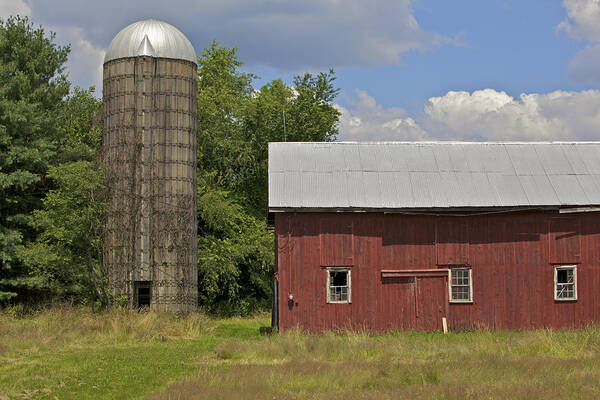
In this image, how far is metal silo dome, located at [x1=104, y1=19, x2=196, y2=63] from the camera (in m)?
26.2

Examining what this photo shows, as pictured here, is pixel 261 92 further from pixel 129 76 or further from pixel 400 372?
pixel 400 372

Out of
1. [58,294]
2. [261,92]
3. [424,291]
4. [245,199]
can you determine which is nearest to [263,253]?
[245,199]

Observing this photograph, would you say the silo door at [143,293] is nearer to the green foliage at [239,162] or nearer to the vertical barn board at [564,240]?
the green foliage at [239,162]

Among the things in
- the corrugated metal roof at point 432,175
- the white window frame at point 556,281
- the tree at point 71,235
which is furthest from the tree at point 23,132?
the white window frame at point 556,281

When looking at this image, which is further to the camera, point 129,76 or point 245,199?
point 245,199

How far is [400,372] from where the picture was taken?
1313 cm

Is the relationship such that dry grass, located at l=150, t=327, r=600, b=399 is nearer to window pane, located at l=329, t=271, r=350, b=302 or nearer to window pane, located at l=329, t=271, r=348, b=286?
window pane, located at l=329, t=271, r=350, b=302

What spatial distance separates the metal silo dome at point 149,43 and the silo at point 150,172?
0.04 m

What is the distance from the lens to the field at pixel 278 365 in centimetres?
1173

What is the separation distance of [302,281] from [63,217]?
9.82 metres

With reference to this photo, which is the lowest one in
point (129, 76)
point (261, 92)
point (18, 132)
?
point (18, 132)

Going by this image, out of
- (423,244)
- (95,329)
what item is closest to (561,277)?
(423,244)

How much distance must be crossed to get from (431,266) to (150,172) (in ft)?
35.3

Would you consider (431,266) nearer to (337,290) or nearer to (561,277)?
(337,290)
